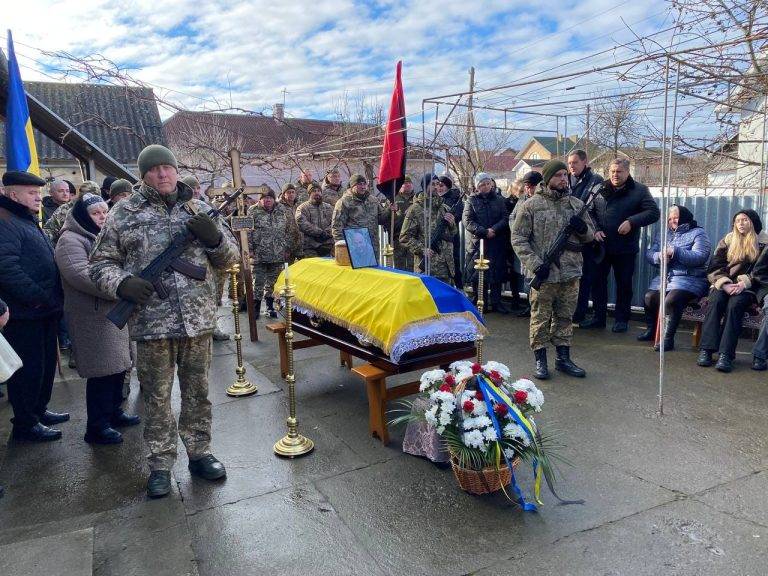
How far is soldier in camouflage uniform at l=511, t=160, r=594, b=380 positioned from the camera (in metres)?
5.02

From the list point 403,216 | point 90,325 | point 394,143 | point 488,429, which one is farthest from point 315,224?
point 488,429

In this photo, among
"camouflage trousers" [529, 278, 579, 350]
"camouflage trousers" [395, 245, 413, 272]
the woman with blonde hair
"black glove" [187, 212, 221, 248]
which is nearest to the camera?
"black glove" [187, 212, 221, 248]

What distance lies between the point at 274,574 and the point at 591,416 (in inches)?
108

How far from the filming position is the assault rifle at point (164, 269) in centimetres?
307

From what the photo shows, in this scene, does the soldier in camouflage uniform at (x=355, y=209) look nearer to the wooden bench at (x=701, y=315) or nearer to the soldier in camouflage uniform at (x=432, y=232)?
the soldier in camouflage uniform at (x=432, y=232)

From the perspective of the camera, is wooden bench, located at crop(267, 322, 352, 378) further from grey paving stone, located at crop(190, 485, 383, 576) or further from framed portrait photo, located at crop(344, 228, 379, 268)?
grey paving stone, located at crop(190, 485, 383, 576)

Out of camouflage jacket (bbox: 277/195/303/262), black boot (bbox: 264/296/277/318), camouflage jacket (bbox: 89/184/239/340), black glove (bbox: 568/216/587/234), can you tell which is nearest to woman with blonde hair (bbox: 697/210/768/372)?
black glove (bbox: 568/216/587/234)

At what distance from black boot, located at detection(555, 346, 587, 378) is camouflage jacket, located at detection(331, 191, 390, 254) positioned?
3.68 m

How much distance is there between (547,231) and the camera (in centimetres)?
509

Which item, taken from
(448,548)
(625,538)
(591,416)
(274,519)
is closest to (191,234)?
(274,519)

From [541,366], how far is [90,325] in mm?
3833

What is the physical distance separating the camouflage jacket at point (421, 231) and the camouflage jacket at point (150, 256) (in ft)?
16.7

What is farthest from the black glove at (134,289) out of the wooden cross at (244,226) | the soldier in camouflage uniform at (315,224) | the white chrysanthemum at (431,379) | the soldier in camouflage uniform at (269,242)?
the soldier in camouflage uniform at (315,224)

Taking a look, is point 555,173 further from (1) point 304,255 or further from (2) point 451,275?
(1) point 304,255
